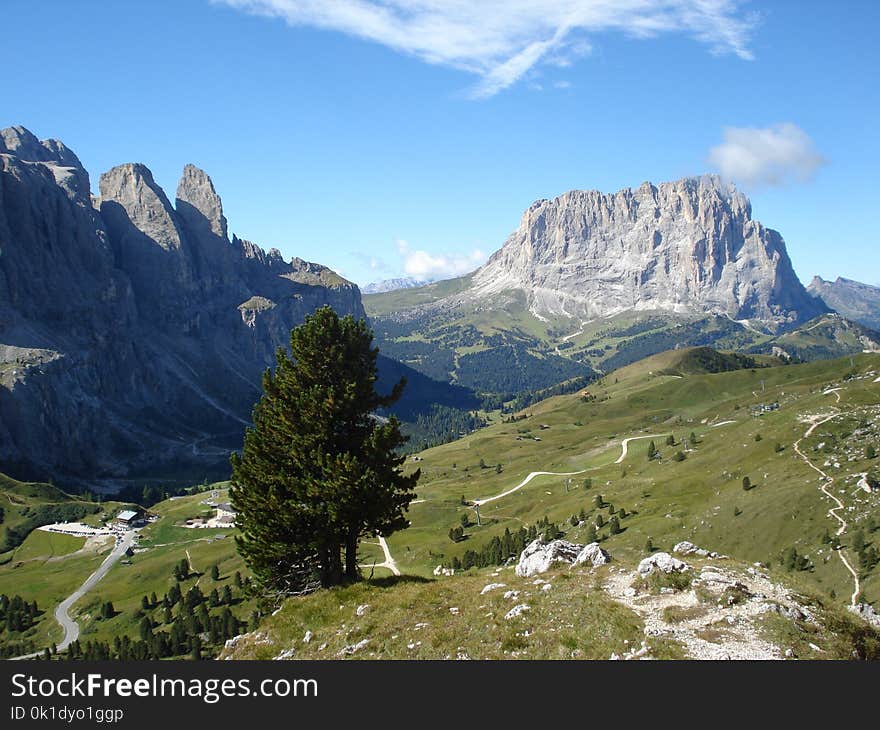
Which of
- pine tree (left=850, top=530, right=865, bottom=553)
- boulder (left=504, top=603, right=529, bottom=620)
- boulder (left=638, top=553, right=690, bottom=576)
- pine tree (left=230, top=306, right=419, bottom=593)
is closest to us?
boulder (left=504, top=603, right=529, bottom=620)

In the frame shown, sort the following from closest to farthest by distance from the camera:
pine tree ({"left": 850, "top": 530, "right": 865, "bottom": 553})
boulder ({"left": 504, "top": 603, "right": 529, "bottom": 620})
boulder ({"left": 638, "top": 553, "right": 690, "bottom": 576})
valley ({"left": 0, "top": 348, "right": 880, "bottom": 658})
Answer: valley ({"left": 0, "top": 348, "right": 880, "bottom": 658}), boulder ({"left": 504, "top": 603, "right": 529, "bottom": 620}), boulder ({"left": 638, "top": 553, "right": 690, "bottom": 576}), pine tree ({"left": 850, "top": 530, "right": 865, "bottom": 553})

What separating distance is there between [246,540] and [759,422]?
18866cm

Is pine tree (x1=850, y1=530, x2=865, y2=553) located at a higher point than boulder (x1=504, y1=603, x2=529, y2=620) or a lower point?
lower

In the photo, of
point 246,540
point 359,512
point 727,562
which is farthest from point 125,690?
point 727,562

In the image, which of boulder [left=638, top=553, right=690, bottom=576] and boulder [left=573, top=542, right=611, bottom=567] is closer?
boulder [left=638, top=553, right=690, bottom=576]

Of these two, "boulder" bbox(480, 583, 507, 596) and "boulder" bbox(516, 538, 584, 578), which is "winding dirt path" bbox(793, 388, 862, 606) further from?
"boulder" bbox(480, 583, 507, 596)

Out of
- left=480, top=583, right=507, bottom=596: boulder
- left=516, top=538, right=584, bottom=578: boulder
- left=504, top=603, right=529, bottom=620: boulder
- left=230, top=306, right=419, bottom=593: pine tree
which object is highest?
left=230, top=306, right=419, bottom=593: pine tree

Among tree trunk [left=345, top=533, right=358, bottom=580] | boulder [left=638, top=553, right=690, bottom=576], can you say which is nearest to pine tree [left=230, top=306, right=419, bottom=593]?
tree trunk [left=345, top=533, right=358, bottom=580]

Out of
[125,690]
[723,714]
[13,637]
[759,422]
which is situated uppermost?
[125,690]

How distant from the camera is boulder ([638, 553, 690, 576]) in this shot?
1193 inches

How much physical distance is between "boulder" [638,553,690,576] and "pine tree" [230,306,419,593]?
52.7 ft

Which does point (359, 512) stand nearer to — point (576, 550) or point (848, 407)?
point (576, 550)

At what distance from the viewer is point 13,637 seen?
17488cm

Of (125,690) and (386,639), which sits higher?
(125,690)
